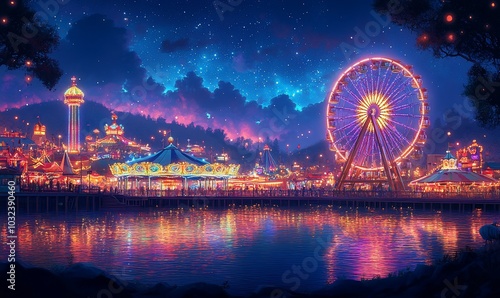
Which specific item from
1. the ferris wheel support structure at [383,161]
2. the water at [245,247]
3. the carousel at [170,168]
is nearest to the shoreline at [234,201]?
the ferris wheel support structure at [383,161]

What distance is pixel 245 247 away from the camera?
35.3m

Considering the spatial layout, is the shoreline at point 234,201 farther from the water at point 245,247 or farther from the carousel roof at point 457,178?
the water at point 245,247


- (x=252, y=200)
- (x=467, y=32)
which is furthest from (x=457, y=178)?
(x=467, y=32)

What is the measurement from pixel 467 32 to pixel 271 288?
992cm

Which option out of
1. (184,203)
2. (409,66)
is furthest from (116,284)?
(184,203)

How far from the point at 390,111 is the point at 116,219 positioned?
32.2m

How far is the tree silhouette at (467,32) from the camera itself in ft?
66.1

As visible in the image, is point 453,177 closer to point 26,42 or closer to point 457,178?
point 457,178

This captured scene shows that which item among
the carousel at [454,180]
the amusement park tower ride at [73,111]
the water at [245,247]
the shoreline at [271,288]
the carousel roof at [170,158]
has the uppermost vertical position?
the amusement park tower ride at [73,111]

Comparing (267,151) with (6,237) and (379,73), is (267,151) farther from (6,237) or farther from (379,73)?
(6,237)

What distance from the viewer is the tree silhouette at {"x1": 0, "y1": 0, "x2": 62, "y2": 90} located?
2028 centimetres

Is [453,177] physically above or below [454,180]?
above

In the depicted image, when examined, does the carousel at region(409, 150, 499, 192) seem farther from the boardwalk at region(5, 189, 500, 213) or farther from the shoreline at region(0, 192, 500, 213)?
the shoreline at region(0, 192, 500, 213)

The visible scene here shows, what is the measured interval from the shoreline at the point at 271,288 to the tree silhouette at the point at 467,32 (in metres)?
6.39
